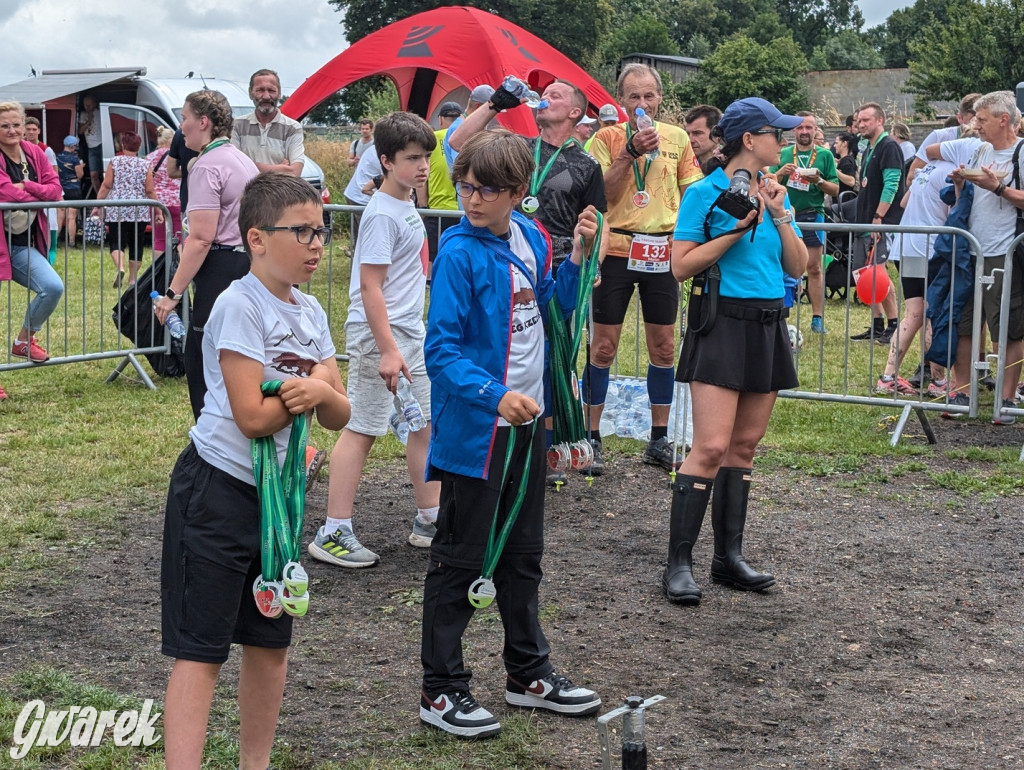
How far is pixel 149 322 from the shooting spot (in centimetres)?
970

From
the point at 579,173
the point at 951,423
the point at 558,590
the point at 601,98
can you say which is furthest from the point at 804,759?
the point at 601,98

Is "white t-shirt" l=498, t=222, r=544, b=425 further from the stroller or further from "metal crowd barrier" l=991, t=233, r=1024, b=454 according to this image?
the stroller

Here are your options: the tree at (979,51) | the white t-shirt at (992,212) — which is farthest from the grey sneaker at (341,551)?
the tree at (979,51)

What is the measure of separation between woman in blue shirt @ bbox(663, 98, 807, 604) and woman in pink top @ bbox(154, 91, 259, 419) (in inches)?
98.7

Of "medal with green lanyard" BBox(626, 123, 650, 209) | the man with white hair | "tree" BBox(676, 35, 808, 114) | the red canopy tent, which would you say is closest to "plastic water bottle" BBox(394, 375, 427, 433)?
"medal with green lanyard" BBox(626, 123, 650, 209)

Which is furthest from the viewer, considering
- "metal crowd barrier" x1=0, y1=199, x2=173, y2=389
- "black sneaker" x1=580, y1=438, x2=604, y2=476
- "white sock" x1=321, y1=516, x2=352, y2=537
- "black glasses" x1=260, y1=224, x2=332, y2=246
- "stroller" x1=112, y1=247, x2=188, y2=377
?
"stroller" x1=112, y1=247, x2=188, y2=377

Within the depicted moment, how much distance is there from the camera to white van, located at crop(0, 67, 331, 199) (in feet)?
69.9

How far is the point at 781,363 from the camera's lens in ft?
16.2

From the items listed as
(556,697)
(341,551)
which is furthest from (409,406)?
(556,697)

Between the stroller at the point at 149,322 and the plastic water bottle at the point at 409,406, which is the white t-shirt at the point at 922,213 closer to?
the plastic water bottle at the point at 409,406

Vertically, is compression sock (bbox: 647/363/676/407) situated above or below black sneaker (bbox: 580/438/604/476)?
above

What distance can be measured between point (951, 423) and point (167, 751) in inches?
267

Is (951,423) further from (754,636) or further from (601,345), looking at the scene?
(754,636)

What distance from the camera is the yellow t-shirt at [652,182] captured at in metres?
6.92
